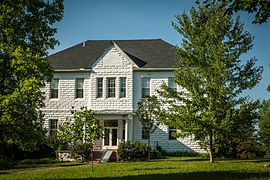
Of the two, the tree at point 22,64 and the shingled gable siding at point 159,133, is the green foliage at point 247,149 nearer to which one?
the shingled gable siding at point 159,133

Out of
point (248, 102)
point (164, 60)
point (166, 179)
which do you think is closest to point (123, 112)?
point (164, 60)

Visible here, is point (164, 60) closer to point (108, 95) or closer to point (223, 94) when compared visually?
point (108, 95)

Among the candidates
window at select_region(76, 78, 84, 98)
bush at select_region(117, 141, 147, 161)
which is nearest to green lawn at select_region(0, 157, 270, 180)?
bush at select_region(117, 141, 147, 161)

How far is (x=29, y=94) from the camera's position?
12148 mm

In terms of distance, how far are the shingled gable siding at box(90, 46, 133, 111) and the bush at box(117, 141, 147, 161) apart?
4.99m

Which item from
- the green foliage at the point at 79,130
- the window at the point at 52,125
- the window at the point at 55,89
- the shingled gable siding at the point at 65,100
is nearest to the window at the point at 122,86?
the shingled gable siding at the point at 65,100

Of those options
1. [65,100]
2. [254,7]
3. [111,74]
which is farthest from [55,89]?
[254,7]

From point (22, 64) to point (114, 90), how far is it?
13.6 m

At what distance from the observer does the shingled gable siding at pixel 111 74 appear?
25906 millimetres

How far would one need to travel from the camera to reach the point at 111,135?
25875mm

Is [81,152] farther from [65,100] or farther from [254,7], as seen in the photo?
[254,7]

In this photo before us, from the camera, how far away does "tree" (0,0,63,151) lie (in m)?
12.2

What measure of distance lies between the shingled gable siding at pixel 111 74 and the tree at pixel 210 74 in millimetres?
9437

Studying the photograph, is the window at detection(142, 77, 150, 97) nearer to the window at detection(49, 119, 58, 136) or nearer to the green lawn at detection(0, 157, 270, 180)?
the window at detection(49, 119, 58, 136)
